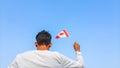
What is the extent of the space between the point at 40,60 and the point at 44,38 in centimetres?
41

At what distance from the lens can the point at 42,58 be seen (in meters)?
4.18

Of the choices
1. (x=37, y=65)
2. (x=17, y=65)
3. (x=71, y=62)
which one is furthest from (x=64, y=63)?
(x=17, y=65)

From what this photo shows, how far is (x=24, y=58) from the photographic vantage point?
4.26m

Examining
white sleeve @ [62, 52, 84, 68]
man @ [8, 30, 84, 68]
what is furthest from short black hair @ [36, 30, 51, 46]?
white sleeve @ [62, 52, 84, 68]

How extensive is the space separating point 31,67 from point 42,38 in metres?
0.56

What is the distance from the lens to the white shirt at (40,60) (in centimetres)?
415

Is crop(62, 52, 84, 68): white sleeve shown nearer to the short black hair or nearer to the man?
the man

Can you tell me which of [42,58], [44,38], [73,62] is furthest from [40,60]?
[73,62]

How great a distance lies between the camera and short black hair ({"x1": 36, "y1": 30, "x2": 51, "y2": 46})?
14.0 feet

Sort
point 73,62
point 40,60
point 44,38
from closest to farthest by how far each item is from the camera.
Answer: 1. point 40,60
2. point 44,38
3. point 73,62

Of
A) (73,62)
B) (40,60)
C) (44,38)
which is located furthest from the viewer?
(73,62)

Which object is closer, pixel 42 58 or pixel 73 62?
pixel 42 58

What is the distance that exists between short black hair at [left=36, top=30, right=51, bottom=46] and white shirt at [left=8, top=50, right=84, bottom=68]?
0.56 ft

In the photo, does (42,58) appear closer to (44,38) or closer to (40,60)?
(40,60)
